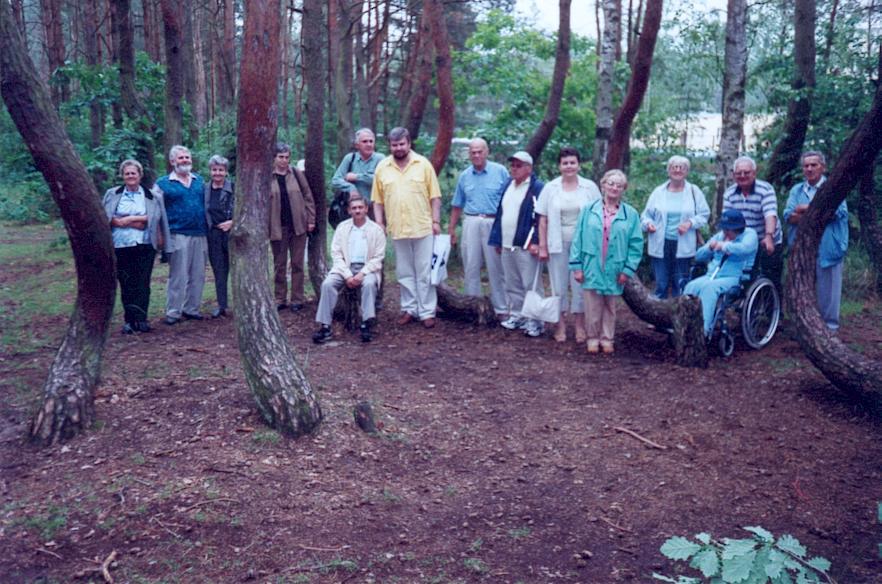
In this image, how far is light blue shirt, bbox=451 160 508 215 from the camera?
895 cm

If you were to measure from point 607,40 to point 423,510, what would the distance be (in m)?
8.52

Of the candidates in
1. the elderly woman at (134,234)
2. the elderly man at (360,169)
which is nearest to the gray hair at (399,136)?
the elderly man at (360,169)

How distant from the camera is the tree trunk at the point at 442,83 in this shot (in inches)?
430

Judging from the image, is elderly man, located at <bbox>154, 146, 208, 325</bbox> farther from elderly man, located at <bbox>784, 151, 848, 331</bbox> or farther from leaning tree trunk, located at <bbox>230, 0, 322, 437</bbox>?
elderly man, located at <bbox>784, 151, 848, 331</bbox>

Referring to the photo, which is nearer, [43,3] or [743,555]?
[743,555]

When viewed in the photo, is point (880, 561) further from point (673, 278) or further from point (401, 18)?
point (401, 18)

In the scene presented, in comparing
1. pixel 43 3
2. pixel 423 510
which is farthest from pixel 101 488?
pixel 43 3

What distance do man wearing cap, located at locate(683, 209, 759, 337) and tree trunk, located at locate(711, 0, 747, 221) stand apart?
260cm

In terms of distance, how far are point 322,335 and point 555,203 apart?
272cm

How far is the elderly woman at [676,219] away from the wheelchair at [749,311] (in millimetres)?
200

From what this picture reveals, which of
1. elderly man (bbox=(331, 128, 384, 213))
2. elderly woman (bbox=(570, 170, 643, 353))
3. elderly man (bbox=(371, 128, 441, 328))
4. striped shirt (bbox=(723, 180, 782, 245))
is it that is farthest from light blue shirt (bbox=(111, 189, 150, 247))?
striped shirt (bbox=(723, 180, 782, 245))

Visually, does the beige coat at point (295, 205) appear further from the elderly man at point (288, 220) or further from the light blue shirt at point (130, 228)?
the light blue shirt at point (130, 228)

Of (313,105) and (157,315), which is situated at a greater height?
(313,105)

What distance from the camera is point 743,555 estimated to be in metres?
2.69
